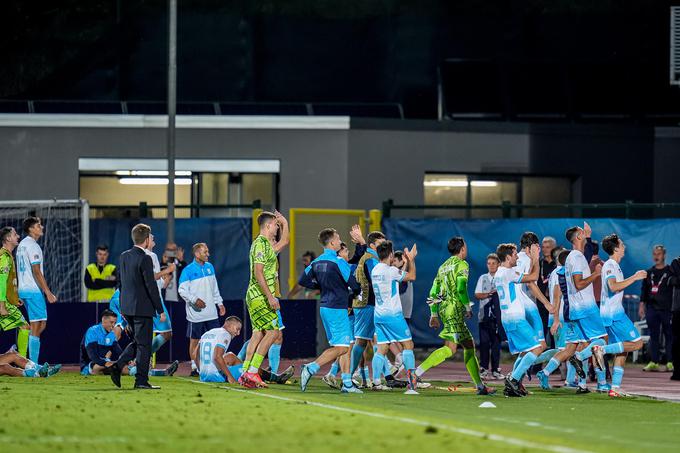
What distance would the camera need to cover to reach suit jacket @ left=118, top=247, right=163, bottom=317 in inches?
669

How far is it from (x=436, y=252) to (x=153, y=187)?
8050mm

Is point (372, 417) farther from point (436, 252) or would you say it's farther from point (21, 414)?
point (436, 252)

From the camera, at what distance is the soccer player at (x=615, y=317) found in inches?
695

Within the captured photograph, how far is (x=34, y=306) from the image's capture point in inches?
804

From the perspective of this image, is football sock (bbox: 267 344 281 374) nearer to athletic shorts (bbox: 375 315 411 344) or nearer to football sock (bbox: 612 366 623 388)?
athletic shorts (bbox: 375 315 411 344)

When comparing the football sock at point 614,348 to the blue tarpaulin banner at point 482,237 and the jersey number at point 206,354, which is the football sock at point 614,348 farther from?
the blue tarpaulin banner at point 482,237

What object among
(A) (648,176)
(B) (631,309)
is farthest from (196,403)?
(A) (648,176)

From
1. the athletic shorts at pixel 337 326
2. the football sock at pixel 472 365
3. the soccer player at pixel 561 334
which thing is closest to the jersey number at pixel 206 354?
the athletic shorts at pixel 337 326

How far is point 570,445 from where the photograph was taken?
1149cm

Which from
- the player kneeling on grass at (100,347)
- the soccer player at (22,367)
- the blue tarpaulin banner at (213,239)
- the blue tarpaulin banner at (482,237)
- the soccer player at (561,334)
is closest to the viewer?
the soccer player at (561,334)

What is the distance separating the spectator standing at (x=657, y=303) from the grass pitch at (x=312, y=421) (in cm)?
616

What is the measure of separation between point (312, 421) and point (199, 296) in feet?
27.6

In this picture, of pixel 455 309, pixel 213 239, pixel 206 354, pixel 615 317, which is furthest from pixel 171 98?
pixel 615 317

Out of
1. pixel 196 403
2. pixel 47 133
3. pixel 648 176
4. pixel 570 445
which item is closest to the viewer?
pixel 570 445
